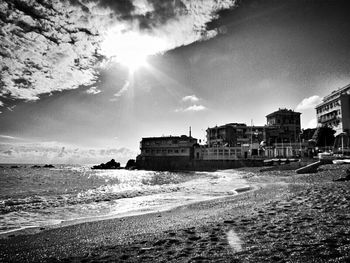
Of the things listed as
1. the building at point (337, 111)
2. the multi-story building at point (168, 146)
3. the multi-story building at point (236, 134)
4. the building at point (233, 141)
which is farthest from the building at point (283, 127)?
the multi-story building at point (168, 146)

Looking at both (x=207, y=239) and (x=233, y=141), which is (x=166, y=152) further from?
(x=207, y=239)

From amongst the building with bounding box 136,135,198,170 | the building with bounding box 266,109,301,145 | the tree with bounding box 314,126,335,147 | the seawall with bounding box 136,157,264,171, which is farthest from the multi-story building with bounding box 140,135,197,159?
the tree with bounding box 314,126,335,147

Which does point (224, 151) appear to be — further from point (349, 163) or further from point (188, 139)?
point (349, 163)

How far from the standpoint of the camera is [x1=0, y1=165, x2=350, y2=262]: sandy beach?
456 cm

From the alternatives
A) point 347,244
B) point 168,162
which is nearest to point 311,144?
point 168,162

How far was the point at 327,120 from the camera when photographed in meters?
74.0

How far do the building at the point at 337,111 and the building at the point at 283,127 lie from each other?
10999 millimetres

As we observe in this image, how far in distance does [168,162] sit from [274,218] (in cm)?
8637

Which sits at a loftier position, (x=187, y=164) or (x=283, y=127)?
(x=283, y=127)

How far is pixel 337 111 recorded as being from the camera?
68.4m

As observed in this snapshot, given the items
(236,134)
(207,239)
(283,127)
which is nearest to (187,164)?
(236,134)

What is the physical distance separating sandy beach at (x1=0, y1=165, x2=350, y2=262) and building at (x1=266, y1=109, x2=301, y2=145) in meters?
83.0

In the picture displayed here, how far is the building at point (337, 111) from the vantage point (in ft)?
217

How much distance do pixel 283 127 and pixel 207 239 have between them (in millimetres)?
92422
